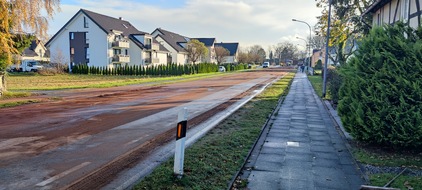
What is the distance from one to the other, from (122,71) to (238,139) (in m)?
46.7

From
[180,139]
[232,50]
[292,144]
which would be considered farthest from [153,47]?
[180,139]

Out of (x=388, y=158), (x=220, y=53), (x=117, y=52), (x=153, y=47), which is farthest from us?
(x=220, y=53)

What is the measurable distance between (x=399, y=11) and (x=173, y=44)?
2760 inches

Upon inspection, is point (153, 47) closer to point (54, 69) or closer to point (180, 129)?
point (54, 69)

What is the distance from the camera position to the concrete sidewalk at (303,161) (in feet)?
16.9

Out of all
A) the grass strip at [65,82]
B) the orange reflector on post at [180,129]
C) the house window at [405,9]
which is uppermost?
the house window at [405,9]

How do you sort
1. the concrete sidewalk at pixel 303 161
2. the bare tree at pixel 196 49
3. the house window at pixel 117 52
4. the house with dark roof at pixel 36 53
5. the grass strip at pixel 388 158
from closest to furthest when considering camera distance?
the concrete sidewalk at pixel 303 161 < the grass strip at pixel 388 158 < the house window at pixel 117 52 < the house with dark roof at pixel 36 53 < the bare tree at pixel 196 49

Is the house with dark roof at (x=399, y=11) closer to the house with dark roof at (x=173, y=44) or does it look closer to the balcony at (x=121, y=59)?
the balcony at (x=121, y=59)

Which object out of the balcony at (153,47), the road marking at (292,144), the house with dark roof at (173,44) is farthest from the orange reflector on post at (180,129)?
the house with dark roof at (173,44)

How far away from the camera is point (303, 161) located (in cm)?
630

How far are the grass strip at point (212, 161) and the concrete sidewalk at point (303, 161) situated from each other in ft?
1.15

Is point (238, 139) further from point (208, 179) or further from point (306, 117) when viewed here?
point (306, 117)

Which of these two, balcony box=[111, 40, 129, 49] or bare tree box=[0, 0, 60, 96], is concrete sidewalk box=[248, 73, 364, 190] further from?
balcony box=[111, 40, 129, 49]

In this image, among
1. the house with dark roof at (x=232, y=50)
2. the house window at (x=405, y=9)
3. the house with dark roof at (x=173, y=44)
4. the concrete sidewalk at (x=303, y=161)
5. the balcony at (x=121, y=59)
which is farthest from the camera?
the house with dark roof at (x=232, y=50)
